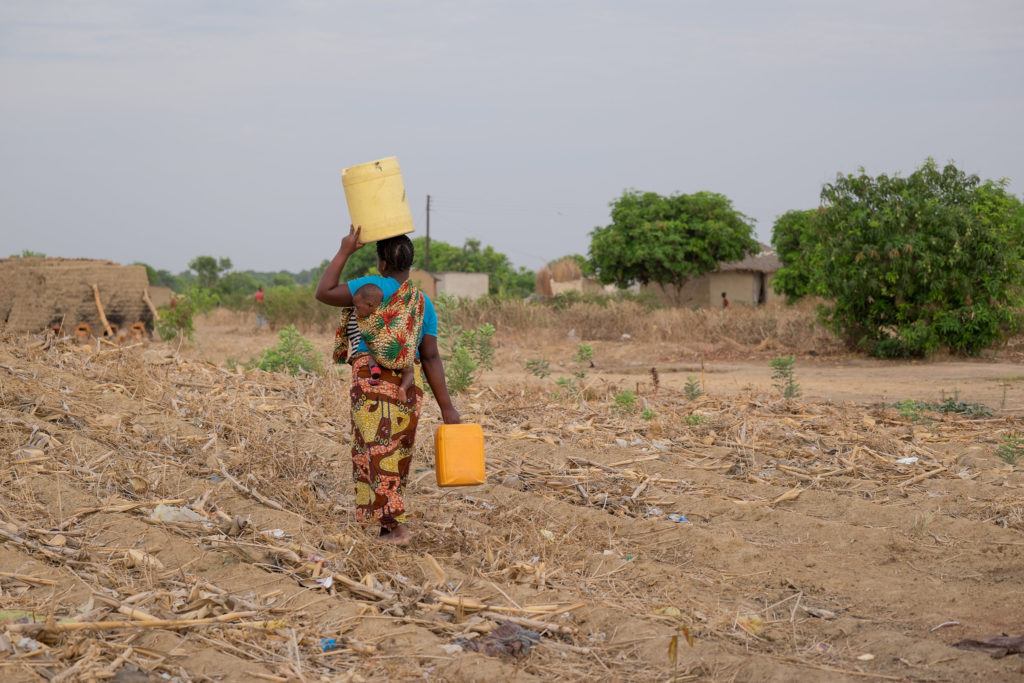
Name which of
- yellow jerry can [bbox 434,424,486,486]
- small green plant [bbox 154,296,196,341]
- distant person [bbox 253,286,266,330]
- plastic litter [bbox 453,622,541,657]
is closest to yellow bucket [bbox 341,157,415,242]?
yellow jerry can [bbox 434,424,486,486]

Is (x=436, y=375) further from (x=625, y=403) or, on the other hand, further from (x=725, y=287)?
(x=725, y=287)

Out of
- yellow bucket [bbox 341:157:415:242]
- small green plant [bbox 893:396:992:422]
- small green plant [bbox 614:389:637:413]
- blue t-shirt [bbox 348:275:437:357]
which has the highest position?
yellow bucket [bbox 341:157:415:242]

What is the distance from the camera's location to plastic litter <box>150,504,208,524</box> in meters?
4.85

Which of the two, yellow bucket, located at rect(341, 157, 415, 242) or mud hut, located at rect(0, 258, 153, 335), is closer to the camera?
yellow bucket, located at rect(341, 157, 415, 242)

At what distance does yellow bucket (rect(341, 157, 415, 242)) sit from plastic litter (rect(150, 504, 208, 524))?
156 centimetres

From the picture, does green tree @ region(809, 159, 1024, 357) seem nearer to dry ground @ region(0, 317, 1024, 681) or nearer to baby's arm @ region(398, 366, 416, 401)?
dry ground @ region(0, 317, 1024, 681)

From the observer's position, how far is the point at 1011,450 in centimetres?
734

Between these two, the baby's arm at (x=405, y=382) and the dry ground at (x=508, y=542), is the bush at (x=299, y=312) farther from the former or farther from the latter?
the baby's arm at (x=405, y=382)

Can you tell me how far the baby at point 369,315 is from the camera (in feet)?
15.3

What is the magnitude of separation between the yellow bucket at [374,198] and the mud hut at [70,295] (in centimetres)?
685

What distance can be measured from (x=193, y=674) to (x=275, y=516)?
1831mm

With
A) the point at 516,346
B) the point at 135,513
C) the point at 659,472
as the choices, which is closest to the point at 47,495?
the point at 135,513

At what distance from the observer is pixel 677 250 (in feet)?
105

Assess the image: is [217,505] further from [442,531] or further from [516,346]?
[516,346]
